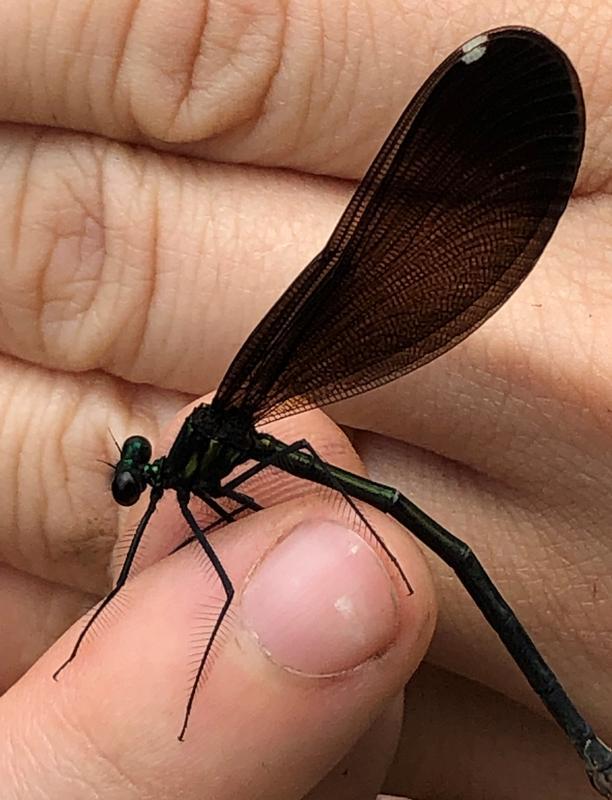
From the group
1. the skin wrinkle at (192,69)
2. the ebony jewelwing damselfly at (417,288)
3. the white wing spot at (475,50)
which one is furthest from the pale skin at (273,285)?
the white wing spot at (475,50)

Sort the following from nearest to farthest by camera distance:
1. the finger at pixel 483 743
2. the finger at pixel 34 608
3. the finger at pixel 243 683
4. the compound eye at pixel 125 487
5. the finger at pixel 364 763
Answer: the finger at pixel 243 683 → the compound eye at pixel 125 487 → the finger at pixel 364 763 → the finger at pixel 483 743 → the finger at pixel 34 608

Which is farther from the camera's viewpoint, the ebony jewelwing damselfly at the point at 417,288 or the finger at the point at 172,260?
the finger at the point at 172,260

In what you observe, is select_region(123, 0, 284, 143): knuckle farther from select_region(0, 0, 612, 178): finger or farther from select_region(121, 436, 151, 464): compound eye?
select_region(121, 436, 151, 464): compound eye

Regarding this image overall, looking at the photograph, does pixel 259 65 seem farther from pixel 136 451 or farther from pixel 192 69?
pixel 136 451

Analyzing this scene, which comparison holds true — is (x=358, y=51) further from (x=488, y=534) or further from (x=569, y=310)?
(x=488, y=534)

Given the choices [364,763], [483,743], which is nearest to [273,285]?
[364,763]

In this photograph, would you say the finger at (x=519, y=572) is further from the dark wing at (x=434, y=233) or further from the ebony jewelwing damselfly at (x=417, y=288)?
the dark wing at (x=434, y=233)

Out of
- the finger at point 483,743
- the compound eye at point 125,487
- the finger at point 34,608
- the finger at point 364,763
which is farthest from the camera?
the finger at point 34,608

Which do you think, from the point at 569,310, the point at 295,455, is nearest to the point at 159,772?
the point at 295,455
